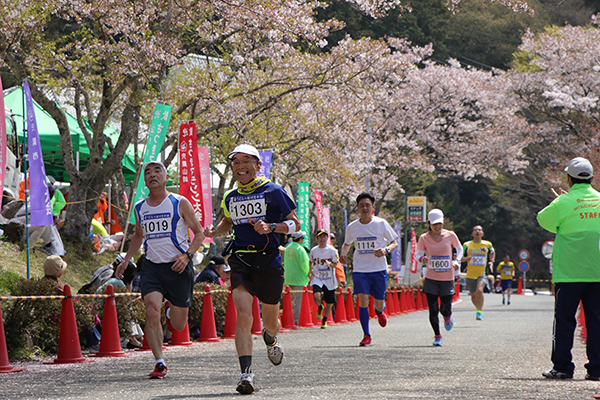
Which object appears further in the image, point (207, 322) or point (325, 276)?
point (325, 276)

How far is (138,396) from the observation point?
6.15 meters

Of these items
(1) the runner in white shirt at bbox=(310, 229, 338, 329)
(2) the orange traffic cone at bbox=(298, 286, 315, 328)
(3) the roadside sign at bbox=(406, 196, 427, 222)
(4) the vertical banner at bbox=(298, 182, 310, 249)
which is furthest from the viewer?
(3) the roadside sign at bbox=(406, 196, 427, 222)

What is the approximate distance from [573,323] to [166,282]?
3.74 meters

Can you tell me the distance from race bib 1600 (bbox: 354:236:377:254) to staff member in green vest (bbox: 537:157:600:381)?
4.30 meters

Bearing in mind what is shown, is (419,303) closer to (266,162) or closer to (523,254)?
(266,162)

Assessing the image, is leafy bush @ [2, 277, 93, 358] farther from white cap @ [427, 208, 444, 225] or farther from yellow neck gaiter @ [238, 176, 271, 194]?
white cap @ [427, 208, 444, 225]

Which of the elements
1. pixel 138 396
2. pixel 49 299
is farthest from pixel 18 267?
pixel 138 396

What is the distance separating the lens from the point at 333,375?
7551 millimetres

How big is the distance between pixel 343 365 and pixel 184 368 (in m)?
1.65

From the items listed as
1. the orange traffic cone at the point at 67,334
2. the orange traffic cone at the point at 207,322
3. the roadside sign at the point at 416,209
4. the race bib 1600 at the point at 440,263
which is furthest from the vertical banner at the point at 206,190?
the roadside sign at the point at 416,209

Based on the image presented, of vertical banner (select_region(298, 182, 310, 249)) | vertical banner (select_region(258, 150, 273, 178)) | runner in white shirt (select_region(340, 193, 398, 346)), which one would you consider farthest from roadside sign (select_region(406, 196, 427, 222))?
runner in white shirt (select_region(340, 193, 398, 346))

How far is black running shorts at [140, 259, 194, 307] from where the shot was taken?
7.67 m

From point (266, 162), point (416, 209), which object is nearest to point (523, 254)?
point (416, 209)

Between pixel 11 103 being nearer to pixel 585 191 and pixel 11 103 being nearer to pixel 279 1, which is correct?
pixel 279 1
